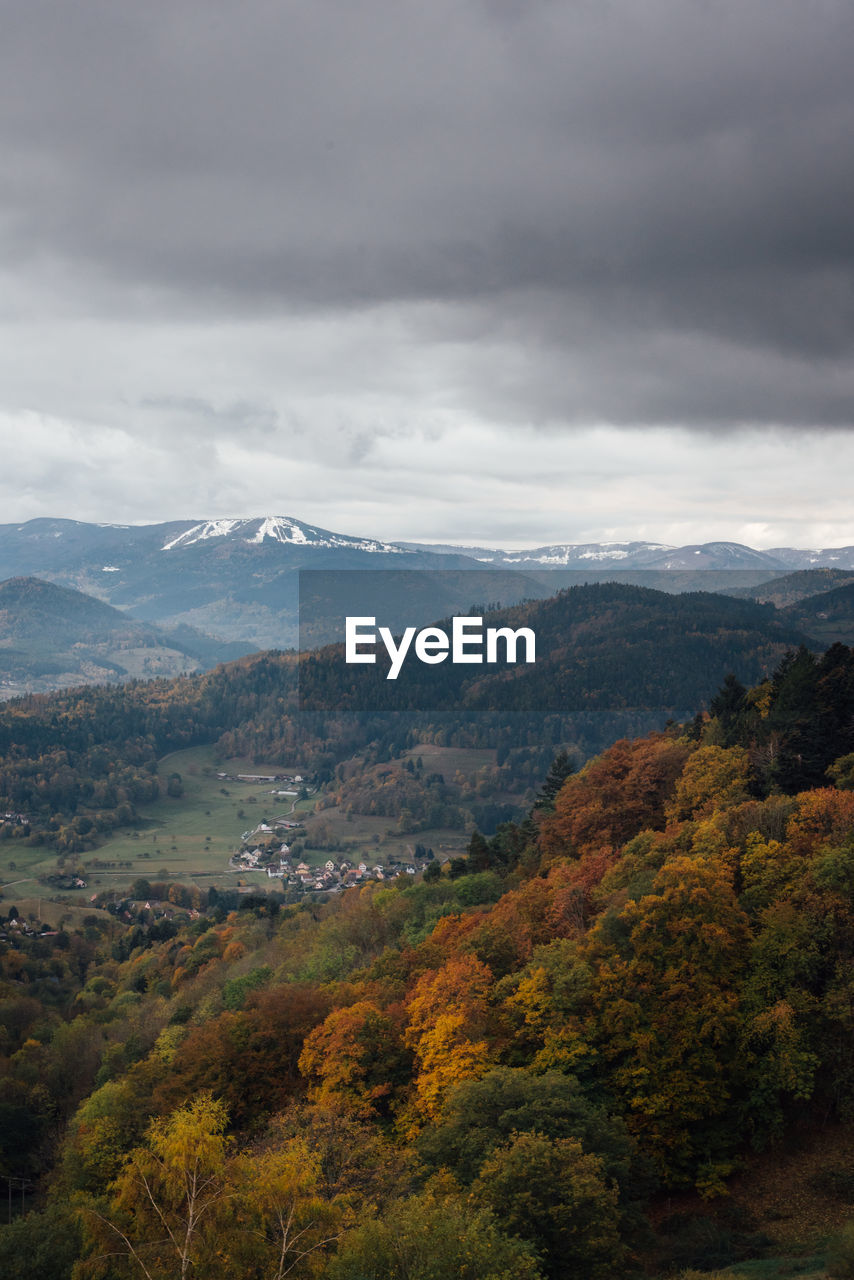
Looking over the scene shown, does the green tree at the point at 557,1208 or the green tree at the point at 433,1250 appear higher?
the green tree at the point at 433,1250

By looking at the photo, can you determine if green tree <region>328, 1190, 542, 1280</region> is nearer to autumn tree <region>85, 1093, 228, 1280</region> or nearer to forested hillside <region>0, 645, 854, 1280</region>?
forested hillside <region>0, 645, 854, 1280</region>

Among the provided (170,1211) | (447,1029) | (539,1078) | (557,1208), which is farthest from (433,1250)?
(447,1029)

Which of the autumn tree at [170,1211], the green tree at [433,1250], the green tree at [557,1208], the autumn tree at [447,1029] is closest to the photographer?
the green tree at [433,1250]

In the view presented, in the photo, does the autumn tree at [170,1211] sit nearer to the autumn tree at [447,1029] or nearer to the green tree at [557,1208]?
the green tree at [557,1208]

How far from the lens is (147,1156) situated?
98.3 feet

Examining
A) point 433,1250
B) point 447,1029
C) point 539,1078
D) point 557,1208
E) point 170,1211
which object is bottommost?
point 170,1211

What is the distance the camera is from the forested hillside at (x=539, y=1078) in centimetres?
2706

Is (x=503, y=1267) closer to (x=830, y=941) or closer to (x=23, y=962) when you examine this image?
(x=830, y=941)

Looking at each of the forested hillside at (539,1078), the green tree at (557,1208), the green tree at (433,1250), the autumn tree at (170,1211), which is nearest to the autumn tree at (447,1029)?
the forested hillside at (539,1078)

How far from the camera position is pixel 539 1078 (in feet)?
110

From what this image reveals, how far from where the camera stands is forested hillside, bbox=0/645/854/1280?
2706 cm

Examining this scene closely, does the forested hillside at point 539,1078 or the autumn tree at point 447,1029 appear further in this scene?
the autumn tree at point 447,1029

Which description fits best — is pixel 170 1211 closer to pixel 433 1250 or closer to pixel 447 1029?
pixel 433 1250

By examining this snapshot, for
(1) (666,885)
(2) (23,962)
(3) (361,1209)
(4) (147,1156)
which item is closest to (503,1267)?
(3) (361,1209)
